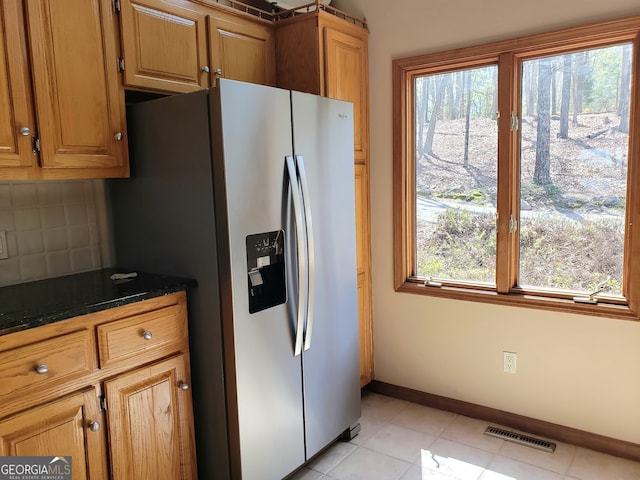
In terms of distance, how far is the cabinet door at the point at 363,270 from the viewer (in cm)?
288

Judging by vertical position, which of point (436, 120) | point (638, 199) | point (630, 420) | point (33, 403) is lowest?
point (630, 420)

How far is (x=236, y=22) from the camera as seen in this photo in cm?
239

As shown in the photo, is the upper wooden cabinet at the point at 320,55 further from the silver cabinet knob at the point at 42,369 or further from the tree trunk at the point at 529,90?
the silver cabinet knob at the point at 42,369

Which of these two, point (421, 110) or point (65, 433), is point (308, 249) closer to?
point (65, 433)

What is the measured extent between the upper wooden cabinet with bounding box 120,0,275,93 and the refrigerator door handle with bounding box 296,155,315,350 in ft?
2.06

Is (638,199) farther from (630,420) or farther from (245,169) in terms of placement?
(245,169)

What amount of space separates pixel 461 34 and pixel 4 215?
2255 mm

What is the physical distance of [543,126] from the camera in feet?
8.05

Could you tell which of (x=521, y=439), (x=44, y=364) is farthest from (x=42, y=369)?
(x=521, y=439)

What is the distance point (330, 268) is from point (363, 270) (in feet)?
2.19

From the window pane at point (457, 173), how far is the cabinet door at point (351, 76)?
298 mm

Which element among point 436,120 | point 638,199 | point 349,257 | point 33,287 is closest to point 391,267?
point 349,257

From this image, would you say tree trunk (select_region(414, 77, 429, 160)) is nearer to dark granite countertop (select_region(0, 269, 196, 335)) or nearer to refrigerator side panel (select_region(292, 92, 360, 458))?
refrigerator side panel (select_region(292, 92, 360, 458))

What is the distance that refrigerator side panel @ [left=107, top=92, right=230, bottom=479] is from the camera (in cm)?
187
